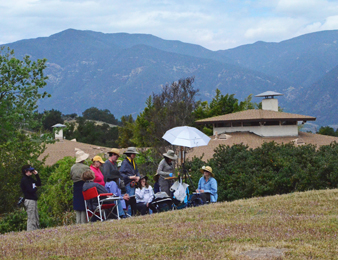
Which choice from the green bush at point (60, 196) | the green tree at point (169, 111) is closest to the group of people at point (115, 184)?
the green bush at point (60, 196)

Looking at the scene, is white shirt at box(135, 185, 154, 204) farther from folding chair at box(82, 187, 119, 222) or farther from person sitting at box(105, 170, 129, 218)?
folding chair at box(82, 187, 119, 222)

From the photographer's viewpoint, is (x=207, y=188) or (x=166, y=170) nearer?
(x=166, y=170)

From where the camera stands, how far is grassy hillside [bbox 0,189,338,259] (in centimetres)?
595

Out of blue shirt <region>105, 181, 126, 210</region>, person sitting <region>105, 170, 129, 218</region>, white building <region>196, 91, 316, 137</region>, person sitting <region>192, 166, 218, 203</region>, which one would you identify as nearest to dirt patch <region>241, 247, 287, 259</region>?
person sitting <region>105, 170, 129, 218</region>

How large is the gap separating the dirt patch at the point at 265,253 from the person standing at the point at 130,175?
5241 mm

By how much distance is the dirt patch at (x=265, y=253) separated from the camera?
5645 millimetres

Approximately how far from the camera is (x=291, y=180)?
563 inches

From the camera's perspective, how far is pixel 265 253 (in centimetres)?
581

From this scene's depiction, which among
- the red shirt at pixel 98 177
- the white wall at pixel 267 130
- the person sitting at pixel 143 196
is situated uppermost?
the white wall at pixel 267 130

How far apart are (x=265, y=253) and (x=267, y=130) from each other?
28.6 meters

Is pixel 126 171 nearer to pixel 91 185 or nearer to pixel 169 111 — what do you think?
pixel 91 185

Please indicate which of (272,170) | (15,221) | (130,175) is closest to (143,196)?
(130,175)

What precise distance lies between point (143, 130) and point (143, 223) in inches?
1636

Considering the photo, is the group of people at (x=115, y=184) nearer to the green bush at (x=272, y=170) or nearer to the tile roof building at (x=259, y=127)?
the green bush at (x=272, y=170)
